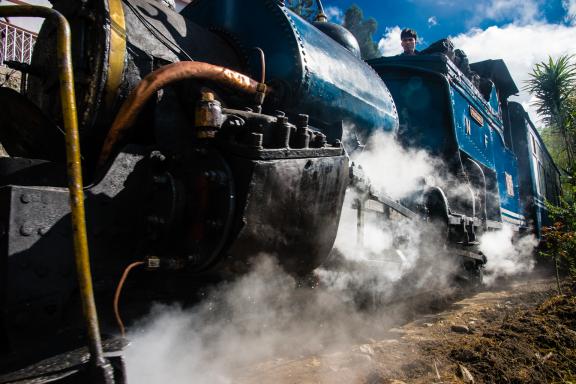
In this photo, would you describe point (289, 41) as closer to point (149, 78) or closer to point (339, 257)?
point (149, 78)

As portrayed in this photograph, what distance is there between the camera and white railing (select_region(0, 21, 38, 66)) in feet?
27.8

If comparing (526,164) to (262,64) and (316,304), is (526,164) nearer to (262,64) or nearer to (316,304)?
(316,304)

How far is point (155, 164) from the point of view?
1881mm

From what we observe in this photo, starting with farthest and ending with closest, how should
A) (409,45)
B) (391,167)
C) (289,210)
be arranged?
(409,45), (391,167), (289,210)

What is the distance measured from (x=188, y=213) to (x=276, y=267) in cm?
52

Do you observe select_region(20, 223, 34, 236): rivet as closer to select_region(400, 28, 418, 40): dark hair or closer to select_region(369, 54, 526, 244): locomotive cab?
select_region(369, 54, 526, 244): locomotive cab

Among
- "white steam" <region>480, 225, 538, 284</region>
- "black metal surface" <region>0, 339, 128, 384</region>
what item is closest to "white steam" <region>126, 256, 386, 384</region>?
"black metal surface" <region>0, 339, 128, 384</region>

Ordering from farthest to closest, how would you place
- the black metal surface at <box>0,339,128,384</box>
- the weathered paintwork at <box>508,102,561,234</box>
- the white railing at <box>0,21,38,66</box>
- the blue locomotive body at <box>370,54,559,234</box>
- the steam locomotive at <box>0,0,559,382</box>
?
the white railing at <box>0,21,38,66</box>
the weathered paintwork at <box>508,102,561,234</box>
the blue locomotive body at <box>370,54,559,234</box>
the steam locomotive at <box>0,0,559,382</box>
the black metal surface at <box>0,339,128,384</box>

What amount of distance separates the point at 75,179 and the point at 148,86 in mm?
687

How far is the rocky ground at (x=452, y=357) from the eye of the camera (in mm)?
2170

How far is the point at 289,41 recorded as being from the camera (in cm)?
239

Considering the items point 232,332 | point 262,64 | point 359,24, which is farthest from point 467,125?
point 359,24

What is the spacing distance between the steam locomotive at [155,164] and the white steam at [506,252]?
364cm

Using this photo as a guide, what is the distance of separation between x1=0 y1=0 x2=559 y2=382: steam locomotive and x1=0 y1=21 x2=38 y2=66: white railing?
7.79m
